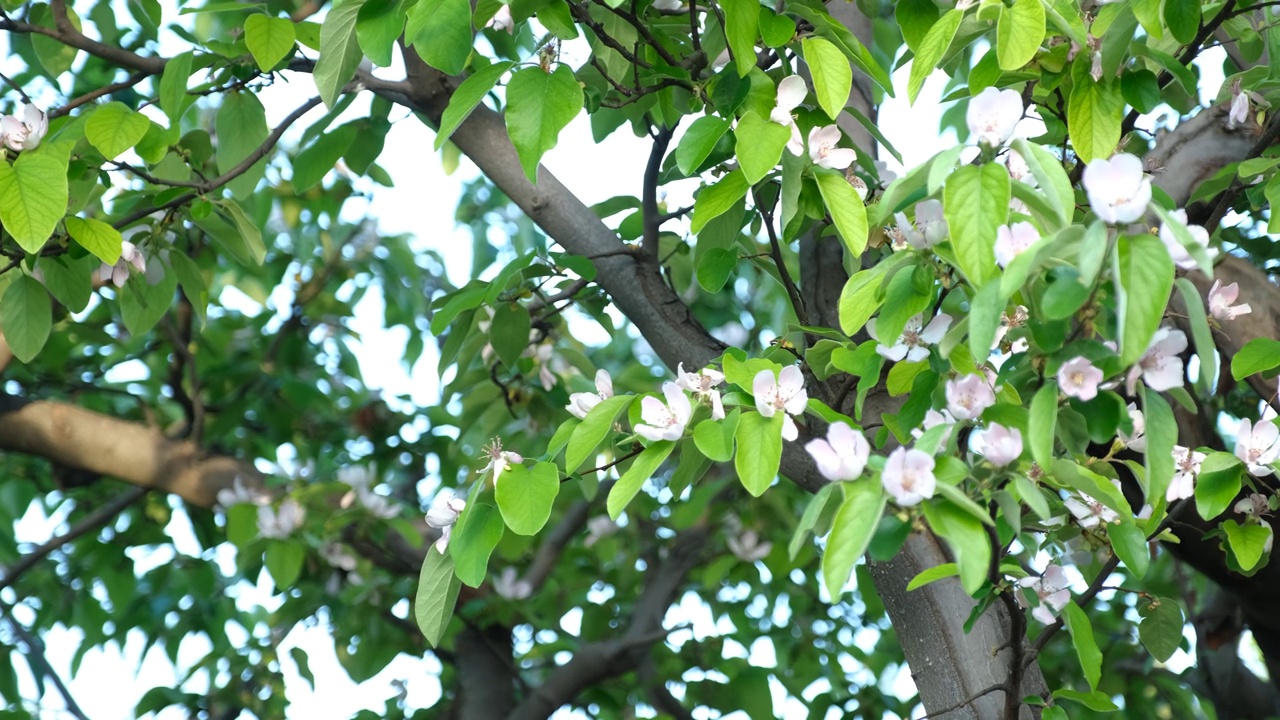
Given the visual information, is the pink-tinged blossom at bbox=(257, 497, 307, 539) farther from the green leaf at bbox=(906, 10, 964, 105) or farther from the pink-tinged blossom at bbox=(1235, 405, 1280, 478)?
the pink-tinged blossom at bbox=(1235, 405, 1280, 478)

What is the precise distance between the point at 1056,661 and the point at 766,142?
2258 millimetres

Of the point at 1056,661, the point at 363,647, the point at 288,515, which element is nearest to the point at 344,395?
the point at 363,647

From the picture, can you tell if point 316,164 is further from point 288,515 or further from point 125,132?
point 288,515

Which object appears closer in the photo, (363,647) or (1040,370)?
(1040,370)

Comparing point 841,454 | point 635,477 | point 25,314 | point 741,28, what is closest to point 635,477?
point 635,477

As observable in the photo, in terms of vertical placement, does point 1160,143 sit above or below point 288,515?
below

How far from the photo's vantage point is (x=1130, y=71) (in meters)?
1.18

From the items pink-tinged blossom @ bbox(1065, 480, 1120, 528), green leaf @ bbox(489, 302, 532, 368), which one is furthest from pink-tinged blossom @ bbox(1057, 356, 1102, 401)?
green leaf @ bbox(489, 302, 532, 368)

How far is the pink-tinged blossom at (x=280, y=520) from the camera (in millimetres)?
2230

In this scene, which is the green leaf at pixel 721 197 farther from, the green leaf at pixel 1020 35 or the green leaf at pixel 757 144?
the green leaf at pixel 1020 35

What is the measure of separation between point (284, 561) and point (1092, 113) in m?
1.59

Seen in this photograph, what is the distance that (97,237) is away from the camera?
50.6 inches

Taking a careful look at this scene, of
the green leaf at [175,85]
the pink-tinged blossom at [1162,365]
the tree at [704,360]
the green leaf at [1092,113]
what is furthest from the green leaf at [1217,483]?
the green leaf at [175,85]

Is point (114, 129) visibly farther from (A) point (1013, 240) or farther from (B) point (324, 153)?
Result: (A) point (1013, 240)
